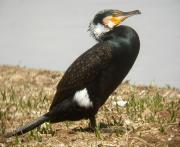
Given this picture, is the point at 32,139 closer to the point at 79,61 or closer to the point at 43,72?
the point at 79,61

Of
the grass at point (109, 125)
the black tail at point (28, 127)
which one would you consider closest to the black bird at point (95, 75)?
the black tail at point (28, 127)

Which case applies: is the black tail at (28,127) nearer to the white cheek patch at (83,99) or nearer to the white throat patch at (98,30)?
the white cheek patch at (83,99)

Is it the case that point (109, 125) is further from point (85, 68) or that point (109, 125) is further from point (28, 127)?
point (28, 127)

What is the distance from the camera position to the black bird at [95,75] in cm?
693

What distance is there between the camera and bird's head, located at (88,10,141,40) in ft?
24.4

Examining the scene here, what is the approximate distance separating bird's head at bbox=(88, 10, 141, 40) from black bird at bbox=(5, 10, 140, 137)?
0.07 ft

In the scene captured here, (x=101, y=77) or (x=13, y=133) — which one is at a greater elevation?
(x=101, y=77)

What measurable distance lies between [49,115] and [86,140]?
3.19 ft

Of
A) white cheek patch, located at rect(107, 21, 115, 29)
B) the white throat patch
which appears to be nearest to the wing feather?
the white throat patch

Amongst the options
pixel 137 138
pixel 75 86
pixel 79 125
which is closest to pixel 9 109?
pixel 79 125

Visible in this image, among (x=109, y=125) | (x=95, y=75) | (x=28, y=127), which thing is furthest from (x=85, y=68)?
(x=28, y=127)

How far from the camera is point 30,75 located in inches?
548

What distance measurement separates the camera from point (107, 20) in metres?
7.46

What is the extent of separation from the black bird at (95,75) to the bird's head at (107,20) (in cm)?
2
